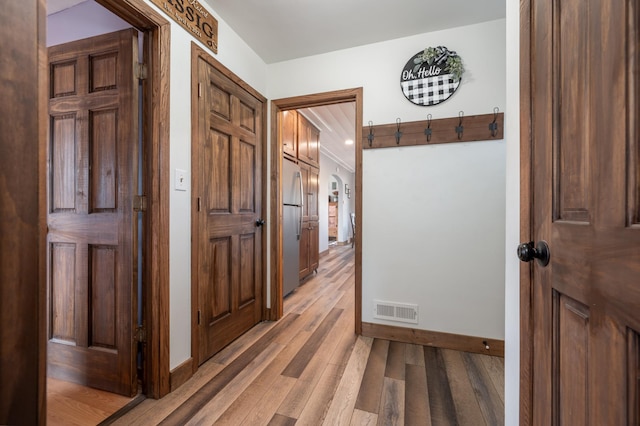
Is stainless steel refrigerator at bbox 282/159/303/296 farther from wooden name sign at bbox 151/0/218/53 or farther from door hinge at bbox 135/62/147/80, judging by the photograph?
door hinge at bbox 135/62/147/80

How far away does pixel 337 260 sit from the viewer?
579 cm

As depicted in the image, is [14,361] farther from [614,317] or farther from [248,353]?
[248,353]

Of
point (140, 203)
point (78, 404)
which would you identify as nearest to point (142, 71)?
point (140, 203)

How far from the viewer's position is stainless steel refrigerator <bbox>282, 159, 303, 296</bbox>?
3.04 m

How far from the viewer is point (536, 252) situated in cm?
75

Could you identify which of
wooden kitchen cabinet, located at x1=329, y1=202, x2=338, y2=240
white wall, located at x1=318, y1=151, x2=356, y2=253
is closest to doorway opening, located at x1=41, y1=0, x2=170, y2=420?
white wall, located at x1=318, y1=151, x2=356, y2=253

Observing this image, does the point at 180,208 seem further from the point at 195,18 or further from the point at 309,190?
the point at 309,190

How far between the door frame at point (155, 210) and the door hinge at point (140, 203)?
3 centimetres

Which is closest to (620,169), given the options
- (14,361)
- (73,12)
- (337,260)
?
(14,361)

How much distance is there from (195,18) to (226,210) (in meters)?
Answer: 1.28

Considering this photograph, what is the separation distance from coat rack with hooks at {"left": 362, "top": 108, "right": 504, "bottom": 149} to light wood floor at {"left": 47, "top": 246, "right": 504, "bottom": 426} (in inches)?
63.3

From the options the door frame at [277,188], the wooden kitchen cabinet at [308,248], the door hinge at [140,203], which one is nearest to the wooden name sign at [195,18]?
the door frame at [277,188]

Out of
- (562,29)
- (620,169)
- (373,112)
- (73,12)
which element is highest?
(73,12)

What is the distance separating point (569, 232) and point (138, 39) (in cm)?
212
